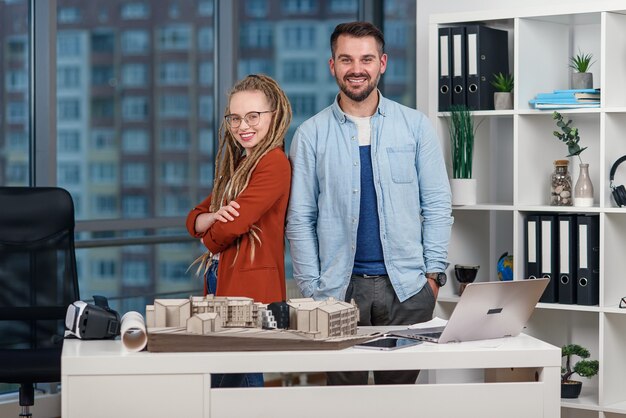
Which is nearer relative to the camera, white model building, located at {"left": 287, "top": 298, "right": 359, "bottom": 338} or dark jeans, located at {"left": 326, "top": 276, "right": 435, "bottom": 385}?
white model building, located at {"left": 287, "top": 298, "right": 359, "bottom": 338}

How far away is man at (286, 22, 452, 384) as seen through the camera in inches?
127

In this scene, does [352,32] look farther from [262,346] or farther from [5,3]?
[5,3]

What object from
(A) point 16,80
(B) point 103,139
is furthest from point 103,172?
(A) point 16,80

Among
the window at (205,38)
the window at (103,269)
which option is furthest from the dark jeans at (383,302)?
the window at (205,38)

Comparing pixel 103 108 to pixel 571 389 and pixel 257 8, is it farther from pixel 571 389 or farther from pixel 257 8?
pixel 571 389

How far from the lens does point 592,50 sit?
4.18 meters

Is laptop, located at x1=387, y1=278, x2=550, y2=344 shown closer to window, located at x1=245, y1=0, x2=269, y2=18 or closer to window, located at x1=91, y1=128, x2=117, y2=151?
window, located at x1=91, y1=128, x2=117, y2=151

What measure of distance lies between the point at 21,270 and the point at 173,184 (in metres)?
1.44

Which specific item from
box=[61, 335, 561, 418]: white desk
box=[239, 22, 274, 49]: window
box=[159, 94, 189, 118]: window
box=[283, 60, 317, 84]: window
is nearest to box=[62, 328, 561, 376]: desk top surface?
box=[61, 335, 561, 418]: white desk

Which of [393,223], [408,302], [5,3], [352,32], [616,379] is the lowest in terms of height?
[616,379]

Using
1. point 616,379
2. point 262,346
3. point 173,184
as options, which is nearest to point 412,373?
point 262,346

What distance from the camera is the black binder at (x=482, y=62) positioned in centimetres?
415

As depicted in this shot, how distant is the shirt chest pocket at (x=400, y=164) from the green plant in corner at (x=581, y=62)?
3.75 feet

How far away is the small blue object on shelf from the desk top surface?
176 centimetres
